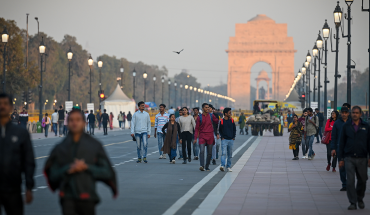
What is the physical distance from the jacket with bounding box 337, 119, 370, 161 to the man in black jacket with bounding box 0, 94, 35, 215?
5.27m

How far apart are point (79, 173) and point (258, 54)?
395 feet

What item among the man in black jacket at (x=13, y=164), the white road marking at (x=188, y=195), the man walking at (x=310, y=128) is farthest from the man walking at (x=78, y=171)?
the man walking at (x=310, y=128)

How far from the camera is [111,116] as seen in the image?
4972 centimetres

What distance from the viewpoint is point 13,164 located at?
5.65m

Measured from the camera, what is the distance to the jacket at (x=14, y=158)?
561cm

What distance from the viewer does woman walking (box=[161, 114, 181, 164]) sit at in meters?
17.5

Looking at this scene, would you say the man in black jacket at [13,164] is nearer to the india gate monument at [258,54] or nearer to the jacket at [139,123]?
the jacket at [139,123]

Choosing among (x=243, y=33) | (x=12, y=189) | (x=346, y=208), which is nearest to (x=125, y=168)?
(x=346, y=208)

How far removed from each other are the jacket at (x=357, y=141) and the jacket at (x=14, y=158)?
526cm

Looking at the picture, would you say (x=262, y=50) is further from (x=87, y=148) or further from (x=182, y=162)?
(x=87, y=148)

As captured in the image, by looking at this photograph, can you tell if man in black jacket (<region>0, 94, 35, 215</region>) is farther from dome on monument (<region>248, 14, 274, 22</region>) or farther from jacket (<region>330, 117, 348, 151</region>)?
dome on monument (<region>248, 14, 274, 22</region>)

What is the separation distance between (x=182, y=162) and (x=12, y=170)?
12.3m

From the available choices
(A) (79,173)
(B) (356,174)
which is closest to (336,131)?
(B) (356,174)

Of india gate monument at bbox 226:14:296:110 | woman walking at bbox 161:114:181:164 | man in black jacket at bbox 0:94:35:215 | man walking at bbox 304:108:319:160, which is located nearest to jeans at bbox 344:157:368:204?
man in black jacket at bbox 0:94:35:215
